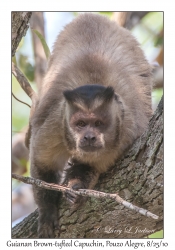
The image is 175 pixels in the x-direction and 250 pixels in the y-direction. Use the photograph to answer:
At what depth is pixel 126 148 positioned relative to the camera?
5789mm

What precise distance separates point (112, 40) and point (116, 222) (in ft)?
10.0

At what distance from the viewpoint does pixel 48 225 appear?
19.7 ft

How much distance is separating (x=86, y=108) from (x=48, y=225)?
1.67 m

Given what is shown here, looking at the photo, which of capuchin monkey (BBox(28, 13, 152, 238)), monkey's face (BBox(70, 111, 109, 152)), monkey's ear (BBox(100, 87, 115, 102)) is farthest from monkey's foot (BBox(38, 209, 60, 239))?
monkey's ear (BBox(100, 87, 115, 102))

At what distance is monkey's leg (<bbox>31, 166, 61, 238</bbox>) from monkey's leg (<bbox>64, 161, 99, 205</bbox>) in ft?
1.08

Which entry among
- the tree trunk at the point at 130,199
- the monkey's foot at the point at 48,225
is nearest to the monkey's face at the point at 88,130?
the tree trunk at the point at 130,199

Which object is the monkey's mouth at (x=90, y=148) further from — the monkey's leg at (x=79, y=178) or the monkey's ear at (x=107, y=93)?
the monkey's ear at (x=107, y=93)

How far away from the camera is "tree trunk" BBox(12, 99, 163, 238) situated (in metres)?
5.11

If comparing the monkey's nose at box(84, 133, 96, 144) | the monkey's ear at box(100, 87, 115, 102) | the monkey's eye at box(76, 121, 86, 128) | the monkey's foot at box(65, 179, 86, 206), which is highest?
the monkey's ear at box(100, 87, 115, 102)

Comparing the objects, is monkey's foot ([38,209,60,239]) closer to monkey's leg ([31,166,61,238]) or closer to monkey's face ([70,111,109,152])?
monkey's leg ([31,166,61,238])

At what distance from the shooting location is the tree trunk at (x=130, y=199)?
16.8 feet

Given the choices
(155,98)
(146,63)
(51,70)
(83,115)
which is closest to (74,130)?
(83,115)

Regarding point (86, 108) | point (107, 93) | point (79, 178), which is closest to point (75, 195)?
point (79, 178)

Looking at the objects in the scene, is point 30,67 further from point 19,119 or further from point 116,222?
point 116,222
